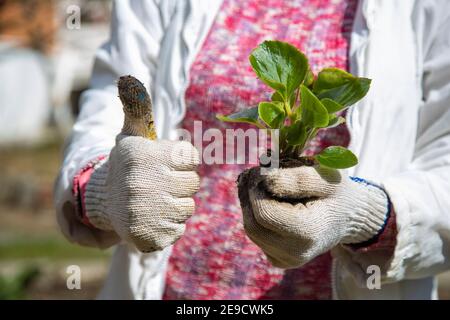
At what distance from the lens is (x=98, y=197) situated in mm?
1799

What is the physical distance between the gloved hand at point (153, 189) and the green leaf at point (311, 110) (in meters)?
0.23

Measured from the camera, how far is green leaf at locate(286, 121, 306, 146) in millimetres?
1536

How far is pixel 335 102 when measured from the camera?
1535mm

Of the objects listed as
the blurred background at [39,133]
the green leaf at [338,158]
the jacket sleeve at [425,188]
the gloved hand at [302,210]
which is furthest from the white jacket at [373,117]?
the blurred background at [39,133]

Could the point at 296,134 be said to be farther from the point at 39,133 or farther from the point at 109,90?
the point at 39,133

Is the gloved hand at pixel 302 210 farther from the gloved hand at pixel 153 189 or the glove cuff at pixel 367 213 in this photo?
the gloved hand at pixel 153 189

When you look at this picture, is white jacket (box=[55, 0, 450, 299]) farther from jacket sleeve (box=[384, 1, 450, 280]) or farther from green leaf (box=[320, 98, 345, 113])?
green leaf (box=[320, 98, 345, 113])

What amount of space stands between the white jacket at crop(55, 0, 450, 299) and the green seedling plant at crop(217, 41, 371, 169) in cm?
25

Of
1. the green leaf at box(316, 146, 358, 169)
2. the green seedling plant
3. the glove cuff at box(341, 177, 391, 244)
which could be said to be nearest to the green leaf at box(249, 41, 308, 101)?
the green seedling plant

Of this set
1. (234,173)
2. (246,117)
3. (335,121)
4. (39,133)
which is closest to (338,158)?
(335,121)
